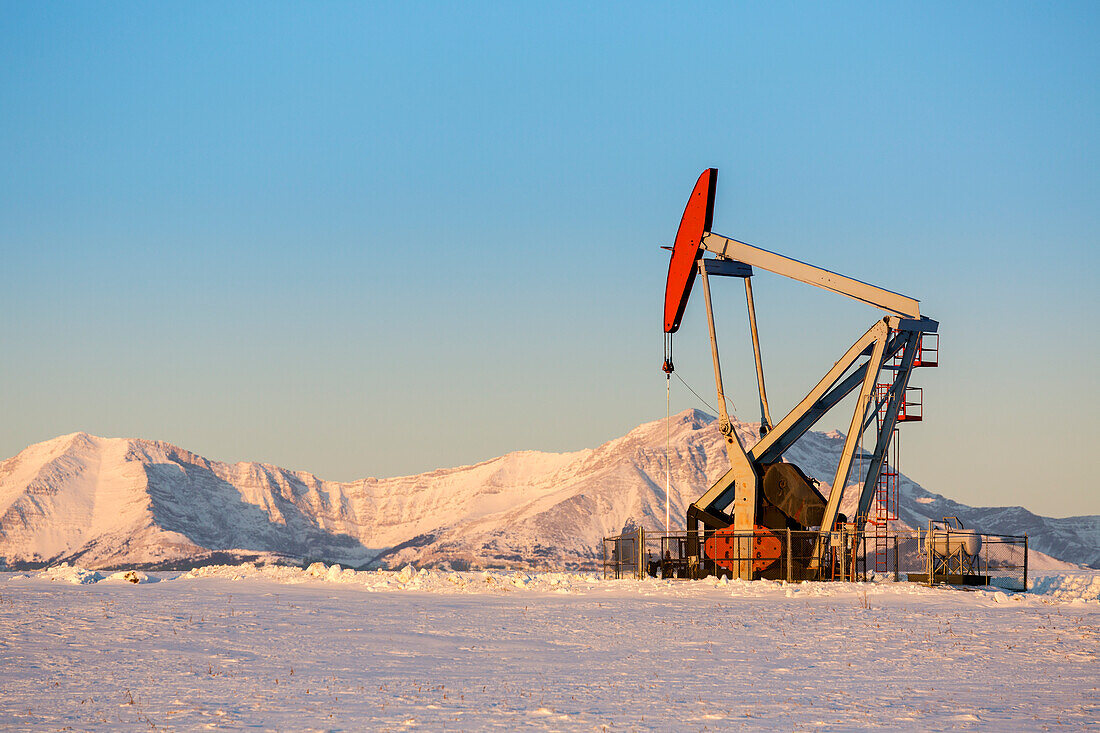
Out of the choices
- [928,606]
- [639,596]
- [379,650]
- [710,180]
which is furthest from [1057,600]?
[379,650]

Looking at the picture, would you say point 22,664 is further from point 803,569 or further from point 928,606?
point 803,569

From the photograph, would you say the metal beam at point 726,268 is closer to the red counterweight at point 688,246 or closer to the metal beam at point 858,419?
the red counterweight at point 688,246

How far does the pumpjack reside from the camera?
35.9m

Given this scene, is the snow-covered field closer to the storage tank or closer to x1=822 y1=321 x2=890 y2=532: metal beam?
the storage tank

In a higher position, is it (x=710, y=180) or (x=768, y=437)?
(x=710, y=180)

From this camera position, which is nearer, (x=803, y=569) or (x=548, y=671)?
(x=548, y=671)

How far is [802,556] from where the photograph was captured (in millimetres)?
36031

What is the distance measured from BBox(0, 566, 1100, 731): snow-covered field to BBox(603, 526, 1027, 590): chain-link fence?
3.91 m

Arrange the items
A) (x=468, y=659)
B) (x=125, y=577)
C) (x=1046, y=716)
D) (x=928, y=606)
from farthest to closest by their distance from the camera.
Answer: (x=125, y=577), (x=928, y=606), (x=468, y=659), (x=1046, y=716)

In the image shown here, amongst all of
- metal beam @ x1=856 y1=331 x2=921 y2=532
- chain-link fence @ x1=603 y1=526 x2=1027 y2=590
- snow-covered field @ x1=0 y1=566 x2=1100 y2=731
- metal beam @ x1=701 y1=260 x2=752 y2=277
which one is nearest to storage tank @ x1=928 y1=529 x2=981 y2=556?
chain-link fence @ x1=603 y1=526 x2=1027 y2=590

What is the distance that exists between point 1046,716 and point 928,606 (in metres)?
13.3

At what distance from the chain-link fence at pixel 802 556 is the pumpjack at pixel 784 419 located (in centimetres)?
7

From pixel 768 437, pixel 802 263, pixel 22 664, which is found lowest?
pixel 22 664

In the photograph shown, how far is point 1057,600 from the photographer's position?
29.8 m
